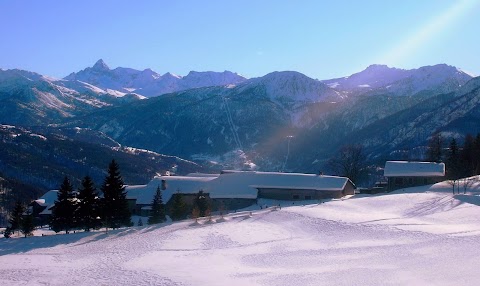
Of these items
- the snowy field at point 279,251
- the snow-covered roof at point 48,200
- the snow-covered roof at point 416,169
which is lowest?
the snowy field at point 279,251

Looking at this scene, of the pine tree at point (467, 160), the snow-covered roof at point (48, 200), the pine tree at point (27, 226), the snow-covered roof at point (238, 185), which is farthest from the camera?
the snow-covered roof at point (48, 200)

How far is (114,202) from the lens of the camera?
59.0 meters

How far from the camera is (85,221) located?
5756 cm

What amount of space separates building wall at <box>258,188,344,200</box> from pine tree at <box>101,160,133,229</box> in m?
26.4

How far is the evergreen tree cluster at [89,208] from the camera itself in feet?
190

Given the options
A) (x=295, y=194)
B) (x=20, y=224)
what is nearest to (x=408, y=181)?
(x=295, y=194)

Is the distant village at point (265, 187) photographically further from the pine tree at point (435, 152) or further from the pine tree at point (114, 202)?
the pine tree at point (114, 202)

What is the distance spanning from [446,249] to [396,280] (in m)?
8.95

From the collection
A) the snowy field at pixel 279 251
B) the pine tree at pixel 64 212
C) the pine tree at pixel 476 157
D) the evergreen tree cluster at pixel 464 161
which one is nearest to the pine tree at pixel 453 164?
the evergreen tree cluster at pixel 464 161

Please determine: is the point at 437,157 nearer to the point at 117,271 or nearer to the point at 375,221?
the point at 375,221

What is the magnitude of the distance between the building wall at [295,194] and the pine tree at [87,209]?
2919 cm

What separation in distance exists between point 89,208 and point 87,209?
23 cm

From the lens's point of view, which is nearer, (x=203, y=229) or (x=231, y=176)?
(x=203, y=229)

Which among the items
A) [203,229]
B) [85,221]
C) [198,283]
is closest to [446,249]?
[198,283]
